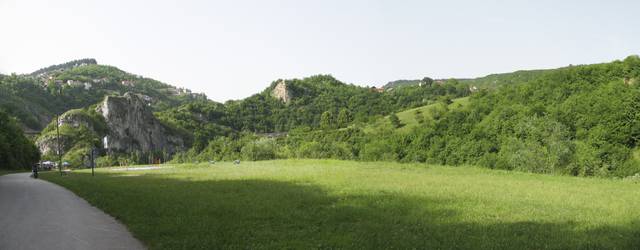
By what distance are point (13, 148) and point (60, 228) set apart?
101360mm

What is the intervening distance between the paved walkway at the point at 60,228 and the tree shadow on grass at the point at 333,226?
56 cm

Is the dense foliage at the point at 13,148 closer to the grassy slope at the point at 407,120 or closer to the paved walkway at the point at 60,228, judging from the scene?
the paved walkway at the point at 60,228

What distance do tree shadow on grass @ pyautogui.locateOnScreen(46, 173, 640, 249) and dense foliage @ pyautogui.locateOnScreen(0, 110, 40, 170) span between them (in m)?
83.3

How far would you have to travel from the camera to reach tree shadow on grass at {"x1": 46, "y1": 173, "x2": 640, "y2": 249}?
1067 centimetres

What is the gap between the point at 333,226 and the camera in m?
12.8

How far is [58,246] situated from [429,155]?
4124 inches

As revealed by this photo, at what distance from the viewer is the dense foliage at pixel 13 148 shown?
84519 mm

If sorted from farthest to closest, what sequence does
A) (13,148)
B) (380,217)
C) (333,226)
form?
(13,148)
(380,217)
(333,226)

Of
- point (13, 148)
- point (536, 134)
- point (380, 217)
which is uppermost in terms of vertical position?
point (13, 148)

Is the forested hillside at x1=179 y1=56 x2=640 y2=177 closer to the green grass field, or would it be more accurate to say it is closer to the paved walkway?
the green grass field

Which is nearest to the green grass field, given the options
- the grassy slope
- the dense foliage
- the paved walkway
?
the paved walkway

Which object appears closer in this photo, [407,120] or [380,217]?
[380,217]

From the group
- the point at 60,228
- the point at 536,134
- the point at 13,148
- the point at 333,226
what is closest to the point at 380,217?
the point at 333,226

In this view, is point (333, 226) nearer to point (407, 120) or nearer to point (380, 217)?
point (380, 217)
